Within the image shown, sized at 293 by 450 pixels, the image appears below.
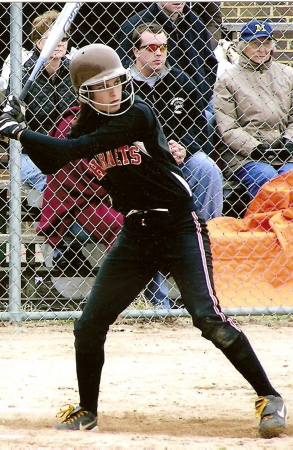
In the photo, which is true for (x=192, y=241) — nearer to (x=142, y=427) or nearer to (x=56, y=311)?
(x=142, y=427)

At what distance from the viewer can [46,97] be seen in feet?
18.5

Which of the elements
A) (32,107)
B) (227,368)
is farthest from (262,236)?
(32,107)

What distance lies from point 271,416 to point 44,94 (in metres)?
3.20

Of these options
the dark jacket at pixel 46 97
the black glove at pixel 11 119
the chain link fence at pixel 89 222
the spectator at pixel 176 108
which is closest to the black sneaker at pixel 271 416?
the black glove at pixel 11 119

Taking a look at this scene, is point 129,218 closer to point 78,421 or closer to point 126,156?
point 126,156

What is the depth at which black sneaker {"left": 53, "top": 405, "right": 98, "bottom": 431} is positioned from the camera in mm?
3410

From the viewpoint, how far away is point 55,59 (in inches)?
224

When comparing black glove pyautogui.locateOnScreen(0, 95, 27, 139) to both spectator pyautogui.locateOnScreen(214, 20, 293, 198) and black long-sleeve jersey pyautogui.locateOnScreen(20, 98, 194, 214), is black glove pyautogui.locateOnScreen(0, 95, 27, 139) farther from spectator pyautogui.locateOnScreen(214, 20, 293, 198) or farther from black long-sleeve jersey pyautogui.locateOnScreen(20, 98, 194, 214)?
spectator pyautogui.locateOnScreen(214, 20, 293, 198)

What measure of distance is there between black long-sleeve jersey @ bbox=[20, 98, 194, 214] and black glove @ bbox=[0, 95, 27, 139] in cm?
4

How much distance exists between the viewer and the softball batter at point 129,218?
3215 mm

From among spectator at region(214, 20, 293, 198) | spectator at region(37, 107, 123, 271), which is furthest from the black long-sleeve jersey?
spectator at region(214, 20, 293, 198)

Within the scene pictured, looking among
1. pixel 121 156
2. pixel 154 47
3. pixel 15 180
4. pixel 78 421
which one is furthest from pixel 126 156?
pixel 154 47

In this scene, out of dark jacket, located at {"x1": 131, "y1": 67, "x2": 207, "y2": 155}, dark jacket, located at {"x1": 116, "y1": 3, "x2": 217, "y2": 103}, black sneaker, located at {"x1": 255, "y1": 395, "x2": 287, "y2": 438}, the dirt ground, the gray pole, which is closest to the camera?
the dirt ground

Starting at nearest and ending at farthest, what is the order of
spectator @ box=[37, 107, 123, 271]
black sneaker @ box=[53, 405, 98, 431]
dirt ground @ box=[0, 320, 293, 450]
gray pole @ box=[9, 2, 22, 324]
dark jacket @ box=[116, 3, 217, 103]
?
dirt ground @ box=[0, 320, 293, 450] → black sneaker @ box=[53, 405, 98, 431] → gray pole @ box=[9, 2, 22, 324] → spectator @ box=[37, 107, 123, 271] → dark jacket @ box=[116, 3, 217, 103]
